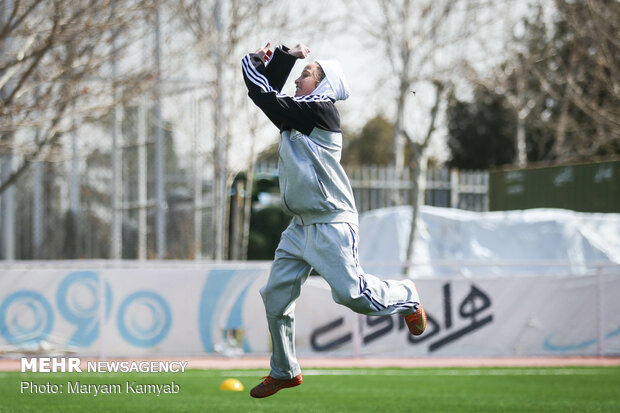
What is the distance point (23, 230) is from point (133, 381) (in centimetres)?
1012

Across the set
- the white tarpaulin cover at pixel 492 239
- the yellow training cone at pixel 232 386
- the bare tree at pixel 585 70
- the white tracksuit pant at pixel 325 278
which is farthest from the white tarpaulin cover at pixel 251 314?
the white tracksuit pant at pixel 325 278

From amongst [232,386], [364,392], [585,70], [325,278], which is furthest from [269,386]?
[585,70]

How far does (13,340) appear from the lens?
13.9m

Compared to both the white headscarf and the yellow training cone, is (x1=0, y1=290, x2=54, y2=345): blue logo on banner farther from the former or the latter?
the white headscarf

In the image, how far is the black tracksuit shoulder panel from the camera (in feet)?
19.2

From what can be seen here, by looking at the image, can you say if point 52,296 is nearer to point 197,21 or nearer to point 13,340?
point 13,340

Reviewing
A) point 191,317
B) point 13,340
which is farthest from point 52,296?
point 191,317

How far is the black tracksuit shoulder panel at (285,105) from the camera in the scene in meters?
5.84

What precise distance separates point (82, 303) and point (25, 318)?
83 cm

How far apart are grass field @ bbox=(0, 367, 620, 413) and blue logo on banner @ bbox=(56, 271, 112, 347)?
6.30ft

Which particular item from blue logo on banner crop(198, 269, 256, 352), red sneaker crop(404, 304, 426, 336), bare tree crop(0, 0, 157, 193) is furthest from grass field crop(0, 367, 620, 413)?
bare tree crop(0, 0, 157, 193)

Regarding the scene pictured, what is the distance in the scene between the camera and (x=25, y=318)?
46.0 feet

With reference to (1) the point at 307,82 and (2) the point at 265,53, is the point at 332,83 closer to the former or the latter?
(1) the point at 307,82

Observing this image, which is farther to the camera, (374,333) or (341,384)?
(374,333)
